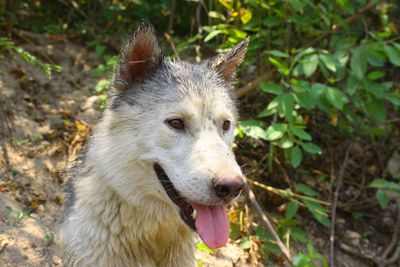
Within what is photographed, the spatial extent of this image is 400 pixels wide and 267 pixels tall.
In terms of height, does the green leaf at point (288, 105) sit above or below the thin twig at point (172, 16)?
below

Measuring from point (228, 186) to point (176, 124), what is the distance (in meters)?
0.62

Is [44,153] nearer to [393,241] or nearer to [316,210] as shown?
[316,210]

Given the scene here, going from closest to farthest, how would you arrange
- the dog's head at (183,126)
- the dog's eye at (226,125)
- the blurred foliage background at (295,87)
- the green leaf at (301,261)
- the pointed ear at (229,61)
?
the dog's head at (183,126) < the dog's eye at (226,125) < the pointed ear at (229,61) < the green leaf at (301,261) < the blurred foliage background at (295,87)

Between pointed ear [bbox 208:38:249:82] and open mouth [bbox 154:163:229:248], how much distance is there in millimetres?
1032

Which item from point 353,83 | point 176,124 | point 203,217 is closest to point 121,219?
point 203,217

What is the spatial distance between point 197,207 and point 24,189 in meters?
2.12

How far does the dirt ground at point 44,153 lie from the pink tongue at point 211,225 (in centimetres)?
156

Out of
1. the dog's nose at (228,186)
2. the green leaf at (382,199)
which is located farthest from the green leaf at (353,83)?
the dog's nose at (228,186)

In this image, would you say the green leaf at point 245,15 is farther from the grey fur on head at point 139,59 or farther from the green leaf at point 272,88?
the grey fur on head at point 139,59

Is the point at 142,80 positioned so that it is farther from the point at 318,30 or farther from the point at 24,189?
the point at 318,30

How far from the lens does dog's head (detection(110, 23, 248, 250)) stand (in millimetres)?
2826

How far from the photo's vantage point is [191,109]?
3.18m

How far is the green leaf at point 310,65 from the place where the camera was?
14.6ft

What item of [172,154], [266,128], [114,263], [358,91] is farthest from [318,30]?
[114,263]
